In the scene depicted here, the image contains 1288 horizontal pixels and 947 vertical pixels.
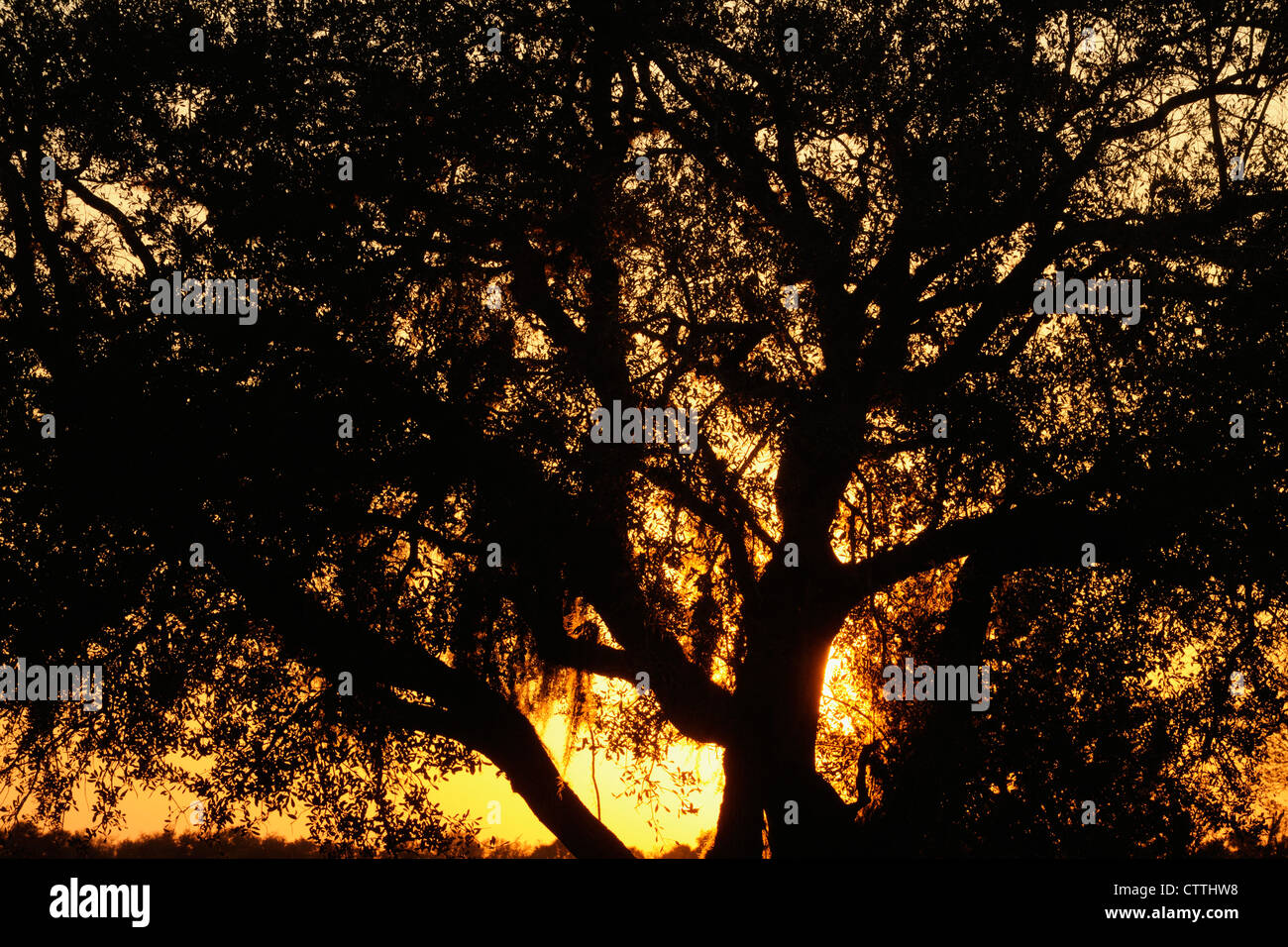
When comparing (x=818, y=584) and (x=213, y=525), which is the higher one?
(x=213, y=525)

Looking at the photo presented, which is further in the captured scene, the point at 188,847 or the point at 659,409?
the point at 188,847

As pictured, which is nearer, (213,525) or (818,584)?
(213,525)

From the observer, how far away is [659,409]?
1012 centimetres

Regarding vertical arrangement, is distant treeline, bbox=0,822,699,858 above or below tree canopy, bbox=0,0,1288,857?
below

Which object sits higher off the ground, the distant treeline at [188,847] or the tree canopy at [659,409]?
the tree canopy at [659,409]

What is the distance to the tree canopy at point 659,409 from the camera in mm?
10031

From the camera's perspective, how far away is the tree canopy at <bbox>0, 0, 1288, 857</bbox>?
10.0 metres

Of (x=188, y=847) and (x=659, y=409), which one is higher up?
(x=659, y=409)

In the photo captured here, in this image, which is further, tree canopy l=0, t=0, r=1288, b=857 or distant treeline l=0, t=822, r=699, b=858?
distant treeline l=0, t=822, r=699, b=858

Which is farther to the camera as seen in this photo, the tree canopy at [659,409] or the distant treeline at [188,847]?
the distant treeline at [188,847]
